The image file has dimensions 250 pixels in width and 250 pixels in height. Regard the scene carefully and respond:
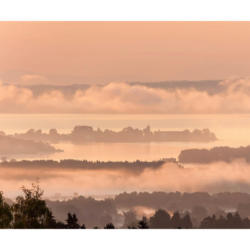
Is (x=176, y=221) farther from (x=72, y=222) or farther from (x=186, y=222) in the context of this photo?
(x=72, y=222)

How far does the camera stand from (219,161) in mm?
4660

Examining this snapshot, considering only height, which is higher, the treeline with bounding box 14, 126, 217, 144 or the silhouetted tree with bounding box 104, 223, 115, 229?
the treeline with bounding box 14, 126, 217, 144

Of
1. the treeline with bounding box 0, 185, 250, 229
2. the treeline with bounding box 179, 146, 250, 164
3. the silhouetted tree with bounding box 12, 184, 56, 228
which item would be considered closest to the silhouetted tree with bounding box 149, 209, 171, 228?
the treeline with bounding box 0, 185, 250, 229

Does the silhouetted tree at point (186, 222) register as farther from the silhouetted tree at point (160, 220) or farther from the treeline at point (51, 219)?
the silhouetted tree at point (160, 220)

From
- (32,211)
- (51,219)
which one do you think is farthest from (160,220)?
(32,211)

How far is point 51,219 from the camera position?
15.4ft

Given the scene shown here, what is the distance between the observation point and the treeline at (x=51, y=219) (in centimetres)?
461

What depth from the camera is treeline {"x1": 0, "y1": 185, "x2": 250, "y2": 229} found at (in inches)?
181

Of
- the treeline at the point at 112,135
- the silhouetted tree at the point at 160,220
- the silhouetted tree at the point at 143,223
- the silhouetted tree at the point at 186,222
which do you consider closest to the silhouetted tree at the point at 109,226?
the silhouetted tree at the point at 143,223

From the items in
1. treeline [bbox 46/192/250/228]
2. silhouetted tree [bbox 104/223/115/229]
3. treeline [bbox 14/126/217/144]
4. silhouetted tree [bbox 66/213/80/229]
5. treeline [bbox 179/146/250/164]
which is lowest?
silhouetted tree [bbox 104/223/115/229]

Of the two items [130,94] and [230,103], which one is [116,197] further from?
[230,103]

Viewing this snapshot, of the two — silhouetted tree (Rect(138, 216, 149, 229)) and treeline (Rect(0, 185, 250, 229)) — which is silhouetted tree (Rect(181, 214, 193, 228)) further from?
silhouetted tree (Rect(138, 216, 149, 229))
